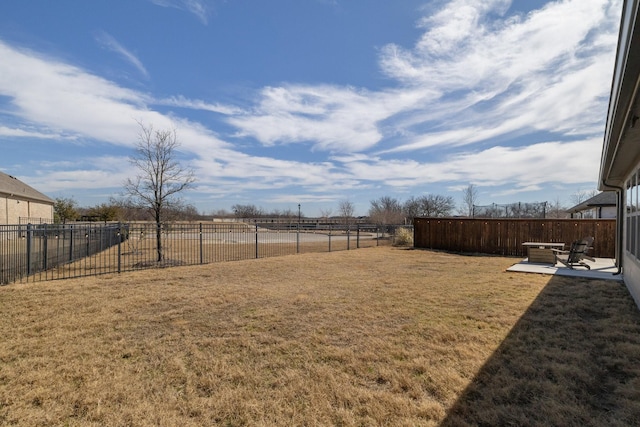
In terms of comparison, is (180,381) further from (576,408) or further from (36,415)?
(576,408)

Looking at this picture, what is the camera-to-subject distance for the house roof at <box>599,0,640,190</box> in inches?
81.7

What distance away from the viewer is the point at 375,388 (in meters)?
3.05

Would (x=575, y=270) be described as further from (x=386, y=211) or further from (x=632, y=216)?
(x=386, y=211)

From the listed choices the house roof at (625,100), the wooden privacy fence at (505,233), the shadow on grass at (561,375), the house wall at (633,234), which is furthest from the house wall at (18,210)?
the house wall at (633,234)

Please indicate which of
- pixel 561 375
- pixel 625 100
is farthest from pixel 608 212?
pixel 561 375

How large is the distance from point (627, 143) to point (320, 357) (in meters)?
5.18

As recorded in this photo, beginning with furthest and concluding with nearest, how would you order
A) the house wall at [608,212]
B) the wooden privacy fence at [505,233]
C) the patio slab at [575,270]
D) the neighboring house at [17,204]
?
the neighboring house at [17,204]
the house wall at [608,212]
the wooden privacy fence at [505,233]
the patio slab at [575,270]

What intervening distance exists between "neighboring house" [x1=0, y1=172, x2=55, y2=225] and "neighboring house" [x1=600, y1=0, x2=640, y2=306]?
26.1 m

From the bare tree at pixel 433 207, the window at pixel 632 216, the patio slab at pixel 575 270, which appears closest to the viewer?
the window at pixel 632 216

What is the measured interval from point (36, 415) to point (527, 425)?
361 centimetres

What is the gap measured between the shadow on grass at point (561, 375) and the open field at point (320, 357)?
0.05 feet

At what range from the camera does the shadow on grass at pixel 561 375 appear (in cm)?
259

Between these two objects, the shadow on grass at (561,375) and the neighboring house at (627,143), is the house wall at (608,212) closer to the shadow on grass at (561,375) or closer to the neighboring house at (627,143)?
the neighboring house at (627,143)

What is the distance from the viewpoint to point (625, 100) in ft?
10.2
